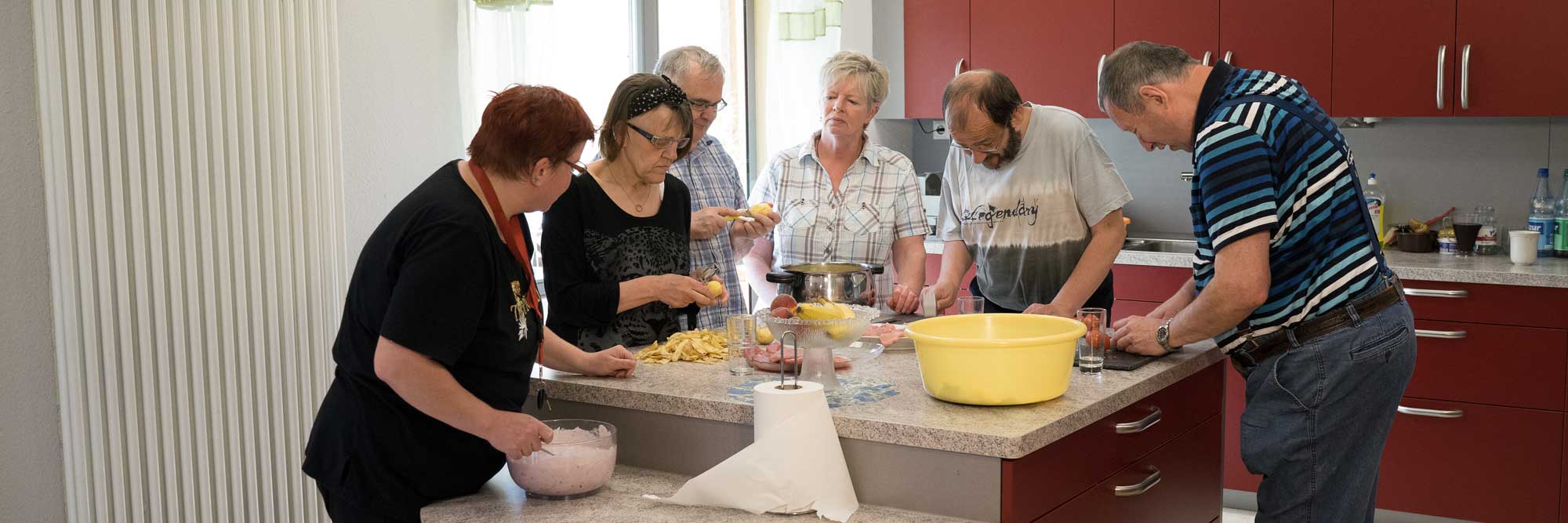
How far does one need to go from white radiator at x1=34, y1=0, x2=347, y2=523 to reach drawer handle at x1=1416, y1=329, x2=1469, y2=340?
3.09 meters

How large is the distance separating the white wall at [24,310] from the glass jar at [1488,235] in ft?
13.2

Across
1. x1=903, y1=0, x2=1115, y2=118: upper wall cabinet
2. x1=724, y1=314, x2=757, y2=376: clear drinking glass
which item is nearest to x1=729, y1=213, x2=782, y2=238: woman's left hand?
x1=724, y1=314, x2=757, y2=376: clear drinking glass

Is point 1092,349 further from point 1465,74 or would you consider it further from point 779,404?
point 1465,74

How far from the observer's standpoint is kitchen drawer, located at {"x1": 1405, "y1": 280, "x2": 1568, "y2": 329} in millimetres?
3523

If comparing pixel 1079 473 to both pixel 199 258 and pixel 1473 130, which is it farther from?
pixel 1473 130

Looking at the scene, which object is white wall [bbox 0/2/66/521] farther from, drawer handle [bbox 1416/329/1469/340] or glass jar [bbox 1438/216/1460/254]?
glass jar [bbox 1438/216/1460/254]

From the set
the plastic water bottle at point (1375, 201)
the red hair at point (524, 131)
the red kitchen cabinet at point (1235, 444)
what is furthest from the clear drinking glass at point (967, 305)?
the plastic water bottle at point (1375, 201)

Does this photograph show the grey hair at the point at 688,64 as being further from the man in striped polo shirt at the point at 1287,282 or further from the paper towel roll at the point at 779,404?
the paper towel roll at the point at 779,404

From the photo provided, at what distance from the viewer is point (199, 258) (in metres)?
2.61

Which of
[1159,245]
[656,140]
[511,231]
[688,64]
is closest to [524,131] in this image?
[511,231]

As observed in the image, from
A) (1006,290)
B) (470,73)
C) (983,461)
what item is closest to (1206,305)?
(983,461)

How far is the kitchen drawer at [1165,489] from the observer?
6.69 ft

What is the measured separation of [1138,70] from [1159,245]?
2.46 m

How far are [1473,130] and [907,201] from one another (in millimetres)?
2201
